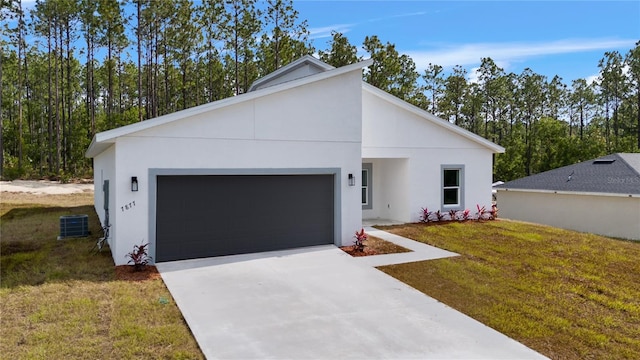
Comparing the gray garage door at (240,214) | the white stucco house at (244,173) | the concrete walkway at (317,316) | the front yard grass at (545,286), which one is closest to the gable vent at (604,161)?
the front yard grass at (545,286)

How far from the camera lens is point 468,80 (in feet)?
139

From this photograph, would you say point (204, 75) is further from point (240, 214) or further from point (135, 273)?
point (135, 273)

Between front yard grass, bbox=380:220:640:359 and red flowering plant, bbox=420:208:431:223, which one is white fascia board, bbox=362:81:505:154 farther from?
front yard grass, bbox=380:220:640:359

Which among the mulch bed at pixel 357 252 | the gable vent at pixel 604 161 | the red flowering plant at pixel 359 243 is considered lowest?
the mulch bed at pixel 357 252

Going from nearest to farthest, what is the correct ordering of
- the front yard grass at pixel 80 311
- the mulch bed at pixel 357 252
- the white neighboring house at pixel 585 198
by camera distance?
the front yard grass at pixel 80 311 → the mulch bed at pixel 357 252 → the white neighboring house at pixel 585 198

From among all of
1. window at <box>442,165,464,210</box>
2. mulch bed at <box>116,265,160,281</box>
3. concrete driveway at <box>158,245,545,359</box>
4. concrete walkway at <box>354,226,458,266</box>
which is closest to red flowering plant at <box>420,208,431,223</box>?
window at <box>442,165,464,210</box>

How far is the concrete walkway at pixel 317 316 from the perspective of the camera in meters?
5.03

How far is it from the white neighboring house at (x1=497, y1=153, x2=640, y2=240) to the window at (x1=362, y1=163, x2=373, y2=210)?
929 centimetres

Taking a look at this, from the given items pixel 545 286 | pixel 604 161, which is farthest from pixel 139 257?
pixel 604 161

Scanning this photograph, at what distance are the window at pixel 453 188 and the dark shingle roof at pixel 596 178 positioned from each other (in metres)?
6.33

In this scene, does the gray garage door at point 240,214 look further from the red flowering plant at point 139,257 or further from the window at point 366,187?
the window at point 366,187

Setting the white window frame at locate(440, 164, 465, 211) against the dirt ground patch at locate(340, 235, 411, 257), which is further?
the white window frame at locate(440, 164, 465, 211)

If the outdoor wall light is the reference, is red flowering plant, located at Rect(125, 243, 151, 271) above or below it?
below

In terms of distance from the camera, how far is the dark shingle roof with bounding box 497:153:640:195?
1680 cm
